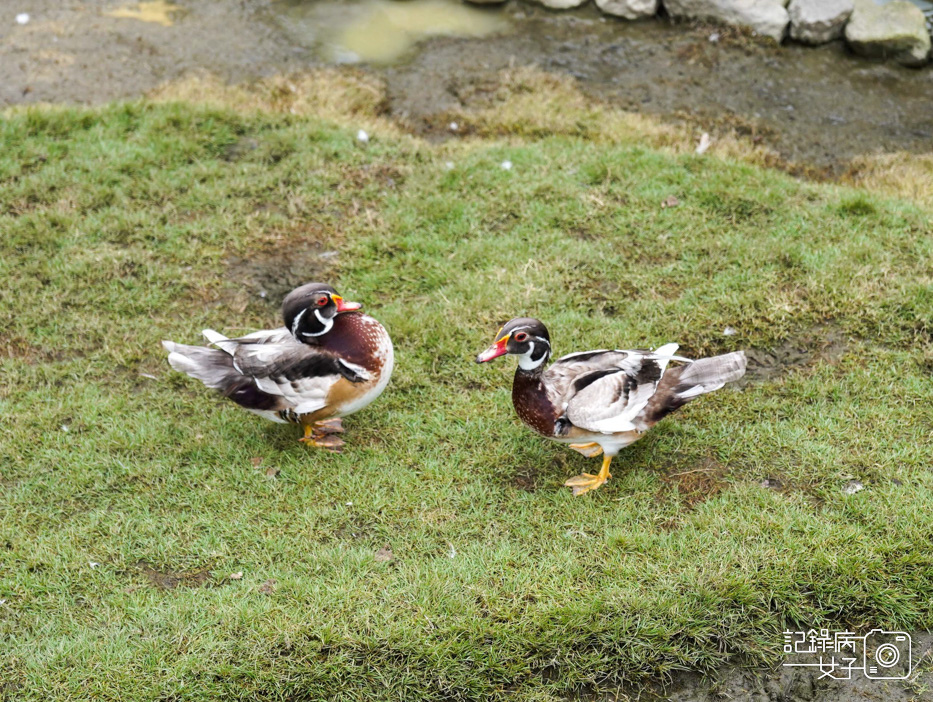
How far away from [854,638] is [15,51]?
895cm

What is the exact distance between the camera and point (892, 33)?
870cm

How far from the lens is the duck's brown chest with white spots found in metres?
4.51

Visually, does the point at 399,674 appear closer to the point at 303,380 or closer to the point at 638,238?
the point at 303,380

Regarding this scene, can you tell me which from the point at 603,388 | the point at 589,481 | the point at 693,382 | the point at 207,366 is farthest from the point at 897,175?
the point at 207,366

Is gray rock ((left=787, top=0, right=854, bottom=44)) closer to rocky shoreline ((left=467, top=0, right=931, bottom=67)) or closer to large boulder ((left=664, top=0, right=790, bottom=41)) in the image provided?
rocky shoreline ((left=467, top=0, right=931, bottom=67))

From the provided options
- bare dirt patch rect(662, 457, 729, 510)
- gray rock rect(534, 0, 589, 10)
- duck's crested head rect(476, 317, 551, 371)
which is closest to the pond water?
gray rock rect(534, 0, 589, 10)

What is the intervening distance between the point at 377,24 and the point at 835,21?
4826mm

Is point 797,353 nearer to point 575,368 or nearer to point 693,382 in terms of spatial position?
point 693,382

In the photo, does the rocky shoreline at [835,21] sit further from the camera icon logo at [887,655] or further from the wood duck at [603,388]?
the camera icon logo at [887,655]

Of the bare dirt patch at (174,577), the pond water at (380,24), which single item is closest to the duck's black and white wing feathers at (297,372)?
the bare dirt patch at (174,577)

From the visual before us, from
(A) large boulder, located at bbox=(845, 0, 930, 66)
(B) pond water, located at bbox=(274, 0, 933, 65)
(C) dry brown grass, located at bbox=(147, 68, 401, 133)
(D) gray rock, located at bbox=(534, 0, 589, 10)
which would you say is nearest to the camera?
(C) dry brown grass, located at bbox=(147, 68, 401, 133)

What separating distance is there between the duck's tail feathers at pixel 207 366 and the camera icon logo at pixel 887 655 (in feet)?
11.4

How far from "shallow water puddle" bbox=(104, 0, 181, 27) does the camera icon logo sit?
878 cm

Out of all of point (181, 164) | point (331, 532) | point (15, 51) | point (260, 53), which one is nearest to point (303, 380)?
point (331, 532)
